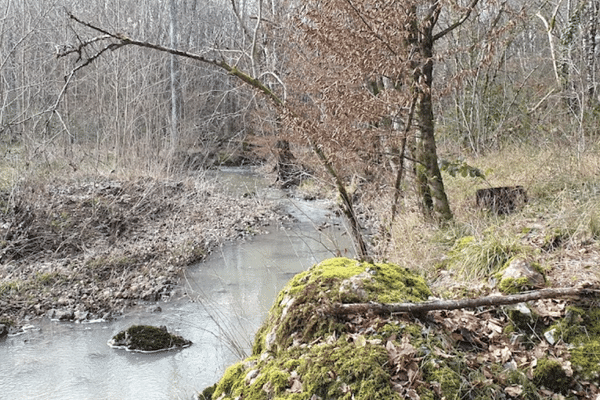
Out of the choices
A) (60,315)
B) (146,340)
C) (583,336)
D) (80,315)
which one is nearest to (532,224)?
(583,336)

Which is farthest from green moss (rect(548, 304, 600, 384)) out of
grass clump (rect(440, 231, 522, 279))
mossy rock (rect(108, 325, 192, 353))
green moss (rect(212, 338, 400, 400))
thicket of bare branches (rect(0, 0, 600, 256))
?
mossy rock (rect(108, 325, 192, 353))

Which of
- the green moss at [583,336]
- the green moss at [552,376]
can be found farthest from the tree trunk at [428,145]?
the green moss at [552,376]

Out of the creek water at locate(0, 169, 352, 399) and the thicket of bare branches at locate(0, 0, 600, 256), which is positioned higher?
the thicket of bare branches at locate(0, 0, 600, 256)

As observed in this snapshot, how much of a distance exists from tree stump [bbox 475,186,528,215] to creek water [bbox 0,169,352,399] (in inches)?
79.1

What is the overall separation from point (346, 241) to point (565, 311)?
263 inches

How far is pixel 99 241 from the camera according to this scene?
9.88 metres

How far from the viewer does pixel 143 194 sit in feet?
41.2

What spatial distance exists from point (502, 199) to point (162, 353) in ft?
14.8

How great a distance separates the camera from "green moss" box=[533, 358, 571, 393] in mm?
2947

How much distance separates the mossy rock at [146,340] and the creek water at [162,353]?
10 cm

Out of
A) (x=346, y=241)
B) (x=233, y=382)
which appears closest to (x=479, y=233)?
(x=233, y=382)

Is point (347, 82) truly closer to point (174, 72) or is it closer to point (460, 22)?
point (460, 22)

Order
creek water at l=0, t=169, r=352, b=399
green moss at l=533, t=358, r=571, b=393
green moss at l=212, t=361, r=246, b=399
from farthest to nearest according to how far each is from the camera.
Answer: creek water at l=0, t=169, r=352, b=399, green moss at l=212, t=361, r=246, b=399, green moss at l=533, t=358, r=571, b=393

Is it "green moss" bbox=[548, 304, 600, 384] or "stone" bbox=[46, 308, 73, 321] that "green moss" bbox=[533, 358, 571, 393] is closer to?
"green moss" bbox=[548, 304, 600, 384]
